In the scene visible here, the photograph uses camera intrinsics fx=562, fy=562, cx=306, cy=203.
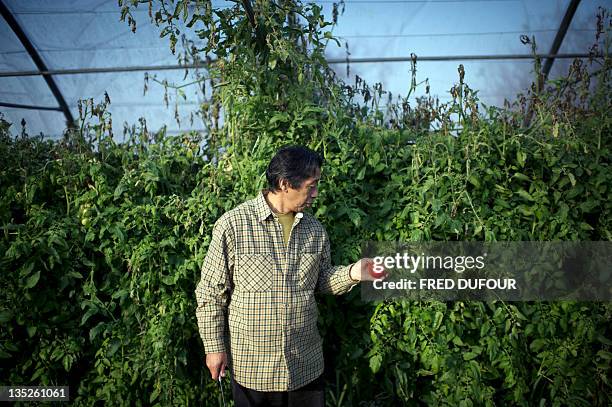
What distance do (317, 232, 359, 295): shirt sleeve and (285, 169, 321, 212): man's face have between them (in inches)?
8.7

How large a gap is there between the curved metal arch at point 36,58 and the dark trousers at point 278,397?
3292mm

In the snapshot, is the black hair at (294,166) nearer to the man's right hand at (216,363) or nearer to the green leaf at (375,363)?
the man's right hand at (216,363)

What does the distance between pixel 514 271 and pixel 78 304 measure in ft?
6.64

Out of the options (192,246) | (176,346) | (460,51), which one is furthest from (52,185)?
(460,51)

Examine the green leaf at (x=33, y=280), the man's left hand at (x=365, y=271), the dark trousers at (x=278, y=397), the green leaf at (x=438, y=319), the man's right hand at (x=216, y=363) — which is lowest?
the dark trousers at (x=278, y=397)

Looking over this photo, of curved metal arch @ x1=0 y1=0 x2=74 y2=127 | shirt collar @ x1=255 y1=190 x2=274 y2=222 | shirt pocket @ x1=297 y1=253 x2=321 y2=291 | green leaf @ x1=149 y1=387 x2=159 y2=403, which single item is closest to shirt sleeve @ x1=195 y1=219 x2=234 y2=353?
shirt collar @ x1=255 y1=190 x2=274 y2=222

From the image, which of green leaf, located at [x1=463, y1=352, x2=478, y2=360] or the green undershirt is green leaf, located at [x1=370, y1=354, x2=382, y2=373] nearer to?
green leaf, located at [x1=463, y1=352, x2=478, y2=360]

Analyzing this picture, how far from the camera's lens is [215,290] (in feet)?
6.81

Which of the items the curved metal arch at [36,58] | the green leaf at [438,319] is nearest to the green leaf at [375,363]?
the green leaf at [438,319]

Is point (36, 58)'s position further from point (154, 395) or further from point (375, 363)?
point (375, 363)

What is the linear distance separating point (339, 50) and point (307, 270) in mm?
2891

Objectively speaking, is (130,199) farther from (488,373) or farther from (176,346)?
(488,373)

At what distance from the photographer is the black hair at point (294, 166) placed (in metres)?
2.03

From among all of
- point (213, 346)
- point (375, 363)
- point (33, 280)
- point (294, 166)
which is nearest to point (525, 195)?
point (375, 363)
